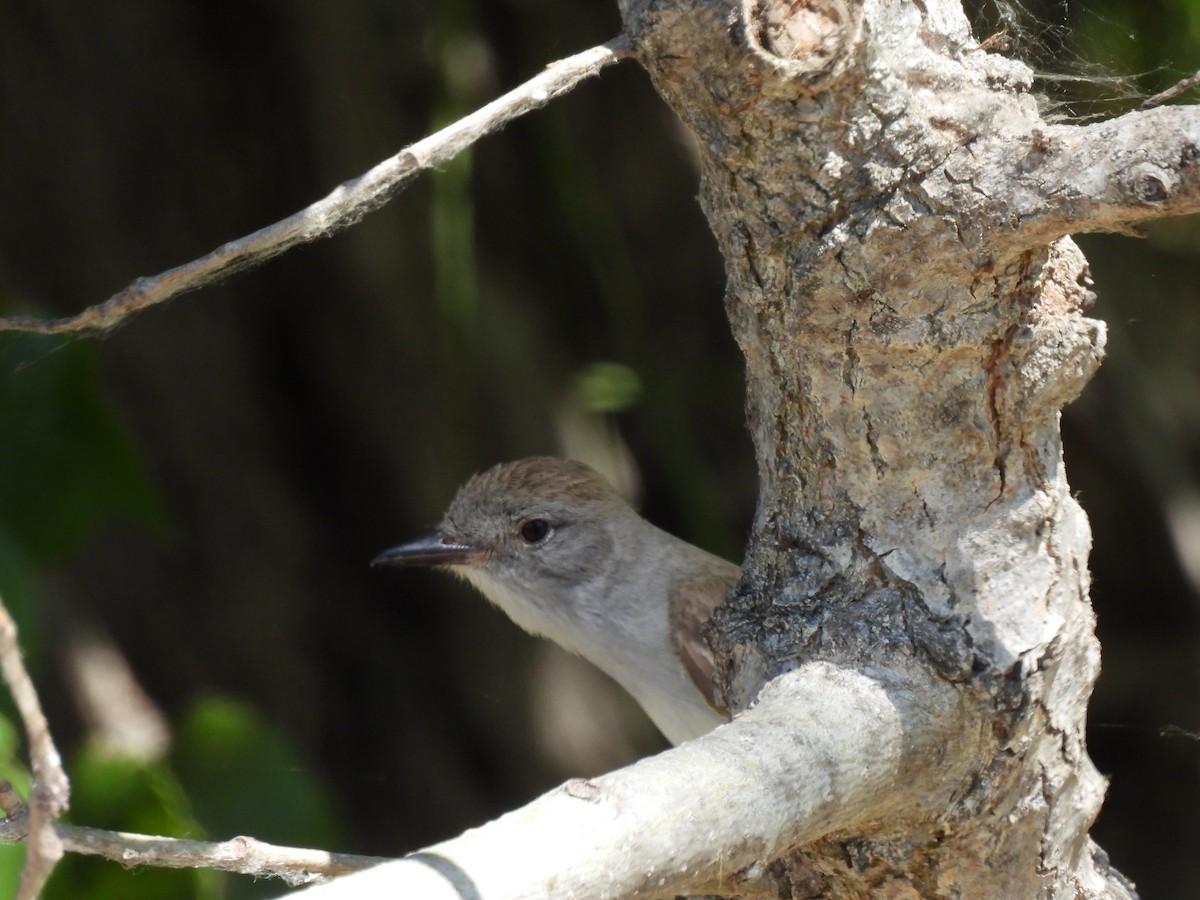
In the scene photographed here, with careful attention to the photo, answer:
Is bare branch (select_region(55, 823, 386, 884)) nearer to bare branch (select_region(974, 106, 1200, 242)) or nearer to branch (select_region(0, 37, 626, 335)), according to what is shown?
branch (select_region(0, 37, 626, 335))

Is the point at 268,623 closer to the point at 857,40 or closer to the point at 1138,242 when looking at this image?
the point at 1138,242

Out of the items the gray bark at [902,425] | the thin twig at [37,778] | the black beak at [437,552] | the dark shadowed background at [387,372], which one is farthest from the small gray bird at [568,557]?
the thin twig at [37,778]

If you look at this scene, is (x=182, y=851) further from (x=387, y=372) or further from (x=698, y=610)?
(x=387, y=372)

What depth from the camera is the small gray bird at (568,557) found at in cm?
349

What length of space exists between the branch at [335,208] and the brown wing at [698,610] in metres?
1.90

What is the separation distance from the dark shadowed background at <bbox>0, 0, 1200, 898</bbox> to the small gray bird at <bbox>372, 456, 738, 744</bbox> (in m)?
0.62

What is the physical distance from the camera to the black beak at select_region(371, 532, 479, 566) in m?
3.55

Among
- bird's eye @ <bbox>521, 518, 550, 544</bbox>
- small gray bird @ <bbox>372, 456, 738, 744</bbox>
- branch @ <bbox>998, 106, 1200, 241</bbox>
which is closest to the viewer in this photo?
branch @ <bbox>998, 106, 1200, 241</bbox>

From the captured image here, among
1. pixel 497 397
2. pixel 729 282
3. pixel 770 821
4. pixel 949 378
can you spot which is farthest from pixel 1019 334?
pixel 497 397

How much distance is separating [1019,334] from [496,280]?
3.15 m

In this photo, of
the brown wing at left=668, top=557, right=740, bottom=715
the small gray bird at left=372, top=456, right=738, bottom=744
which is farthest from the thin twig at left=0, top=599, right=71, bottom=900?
the small gray bird at left=372, top=456, right=738, bottom=744

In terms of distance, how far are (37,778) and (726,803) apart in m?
0.61

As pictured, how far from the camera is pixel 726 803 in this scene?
4.09ft

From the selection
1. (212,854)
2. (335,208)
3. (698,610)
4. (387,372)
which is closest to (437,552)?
(698,610)
